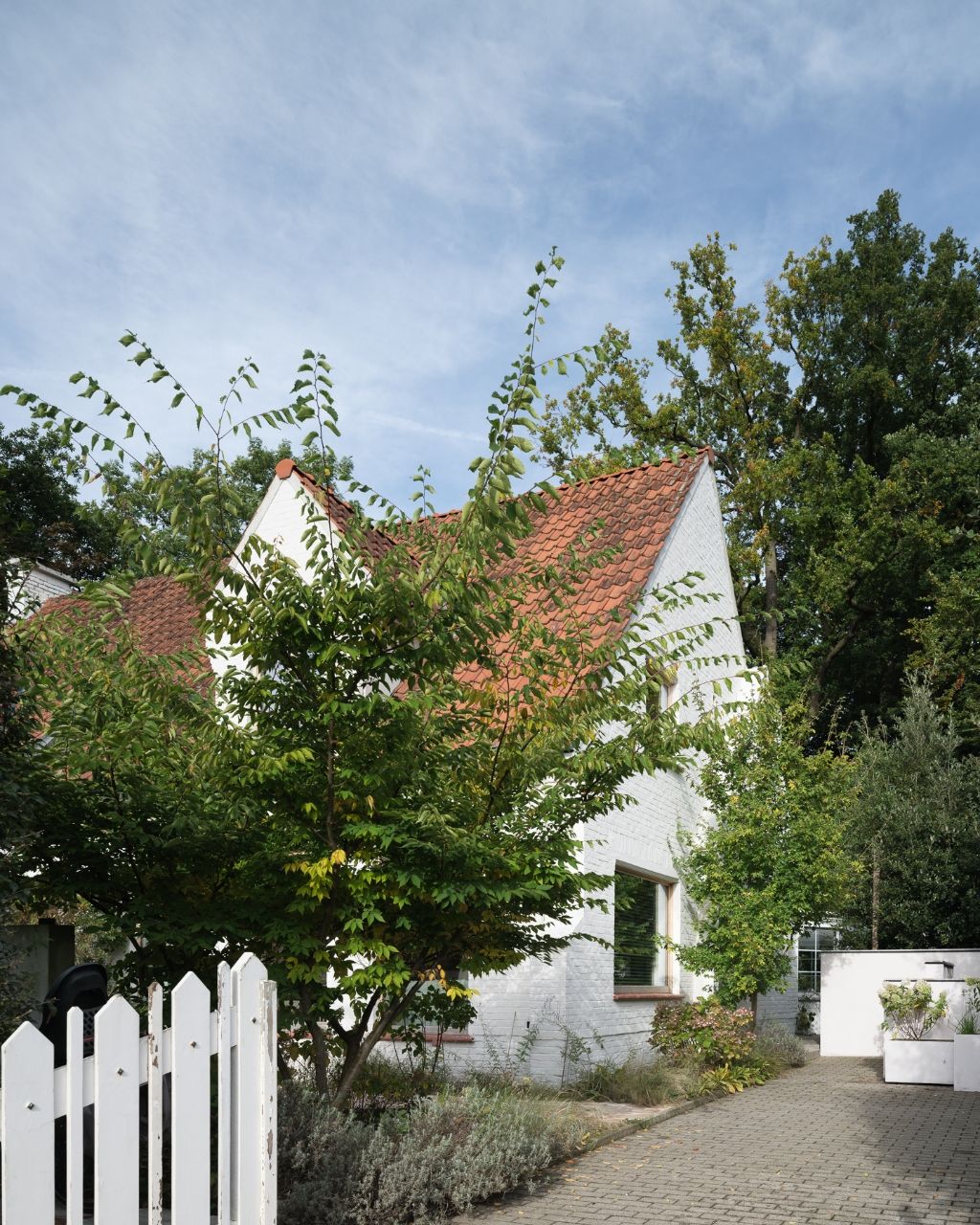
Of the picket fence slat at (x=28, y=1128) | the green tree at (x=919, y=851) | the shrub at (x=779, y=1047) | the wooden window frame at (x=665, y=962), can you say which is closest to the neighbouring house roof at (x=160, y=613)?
the wooden window frame at (x=665, y=962)

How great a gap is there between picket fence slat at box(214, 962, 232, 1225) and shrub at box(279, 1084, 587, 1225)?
8.16ft

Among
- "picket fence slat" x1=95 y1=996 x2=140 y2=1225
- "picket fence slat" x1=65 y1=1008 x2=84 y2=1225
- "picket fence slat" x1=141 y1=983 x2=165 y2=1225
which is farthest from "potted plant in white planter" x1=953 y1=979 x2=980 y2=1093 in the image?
"picket fence slat" x1=65 y1=1008 x2=84 y2=1225

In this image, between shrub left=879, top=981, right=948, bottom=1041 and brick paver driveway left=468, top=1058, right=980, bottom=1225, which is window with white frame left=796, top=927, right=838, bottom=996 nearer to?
shrub left=879, top=981, right=948, bottom=1041

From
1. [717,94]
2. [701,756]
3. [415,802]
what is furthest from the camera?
[701,756]

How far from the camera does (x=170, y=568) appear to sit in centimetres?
638

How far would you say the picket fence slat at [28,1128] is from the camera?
124 inches

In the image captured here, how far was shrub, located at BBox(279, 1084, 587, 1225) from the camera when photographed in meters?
6.74

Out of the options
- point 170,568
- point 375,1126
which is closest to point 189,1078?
point 170,568

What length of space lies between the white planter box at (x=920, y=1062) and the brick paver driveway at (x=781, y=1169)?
166cm

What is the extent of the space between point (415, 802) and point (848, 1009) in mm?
13341

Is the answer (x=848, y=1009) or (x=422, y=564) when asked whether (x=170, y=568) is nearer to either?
(x=422, y=564)

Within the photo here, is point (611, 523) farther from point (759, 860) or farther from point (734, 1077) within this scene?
point (734, 1077)

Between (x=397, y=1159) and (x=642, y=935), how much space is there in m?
8.47

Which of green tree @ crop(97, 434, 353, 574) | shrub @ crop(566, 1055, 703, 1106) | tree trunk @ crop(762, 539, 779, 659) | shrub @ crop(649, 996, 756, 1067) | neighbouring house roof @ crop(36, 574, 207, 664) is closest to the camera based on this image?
green tree @ crop(97, 434, 353, 574)
